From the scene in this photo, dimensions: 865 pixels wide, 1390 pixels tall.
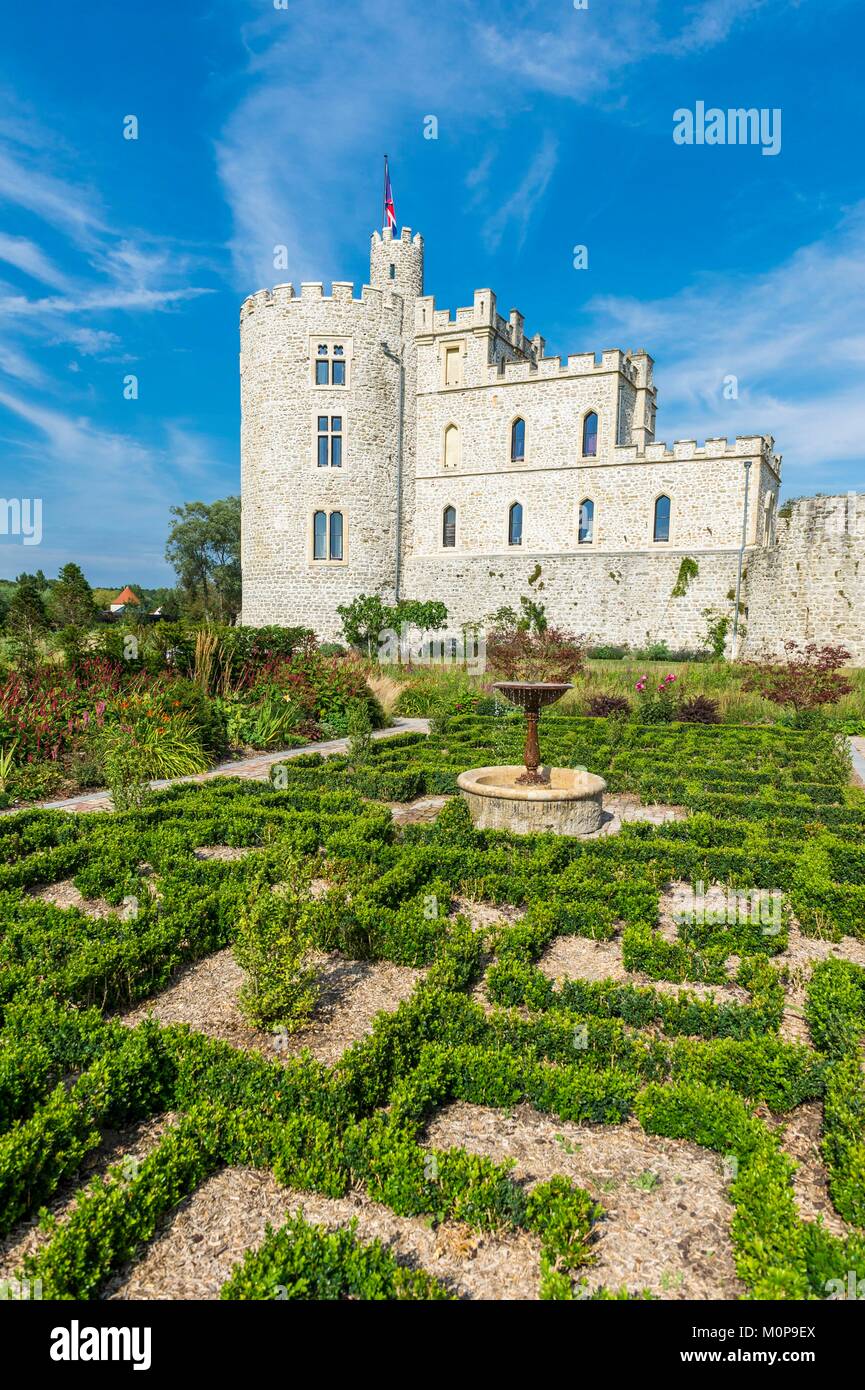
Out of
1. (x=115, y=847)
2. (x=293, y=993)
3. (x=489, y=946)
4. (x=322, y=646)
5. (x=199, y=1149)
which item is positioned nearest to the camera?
(x=199, y=1149)

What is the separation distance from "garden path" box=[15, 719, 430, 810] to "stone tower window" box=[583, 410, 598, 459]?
17841 millimetres

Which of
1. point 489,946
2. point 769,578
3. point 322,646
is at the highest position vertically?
point 769,578

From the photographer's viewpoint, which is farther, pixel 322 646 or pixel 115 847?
pixel 322 646

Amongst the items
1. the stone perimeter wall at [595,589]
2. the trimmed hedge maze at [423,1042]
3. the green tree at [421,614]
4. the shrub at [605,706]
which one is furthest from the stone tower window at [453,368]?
the trimmed hedge maze at [423,1042]

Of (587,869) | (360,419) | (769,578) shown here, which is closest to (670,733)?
(587,869)

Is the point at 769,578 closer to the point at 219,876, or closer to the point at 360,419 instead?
the point at 360,419

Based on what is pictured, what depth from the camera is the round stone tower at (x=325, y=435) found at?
27281mm

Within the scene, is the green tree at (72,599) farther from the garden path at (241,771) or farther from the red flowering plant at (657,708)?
the red flowering plant at (657,708)

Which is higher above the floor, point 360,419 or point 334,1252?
point 360,419

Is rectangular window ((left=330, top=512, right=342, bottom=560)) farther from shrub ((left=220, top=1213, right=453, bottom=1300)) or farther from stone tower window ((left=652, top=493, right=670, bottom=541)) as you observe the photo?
shrub ((left=220, top=1213, right=453, bottom=1300))

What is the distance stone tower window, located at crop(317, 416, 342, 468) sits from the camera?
90.9 feet

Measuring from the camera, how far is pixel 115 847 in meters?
6.15

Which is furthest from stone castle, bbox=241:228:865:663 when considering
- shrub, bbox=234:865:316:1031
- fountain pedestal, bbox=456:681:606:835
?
shrub, bbox=234:865:316:1031
